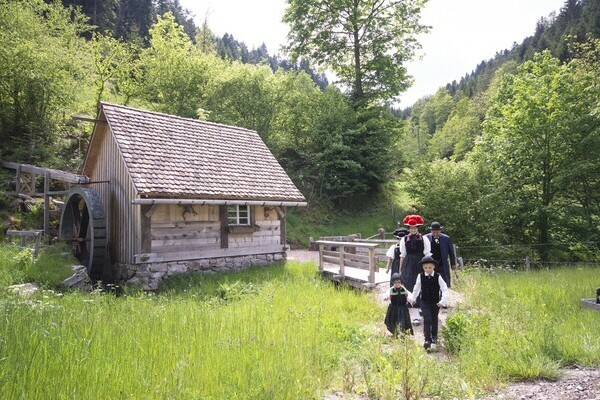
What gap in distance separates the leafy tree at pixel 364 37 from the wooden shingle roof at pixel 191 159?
41.6 ft

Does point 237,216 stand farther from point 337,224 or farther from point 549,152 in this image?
point 549,152

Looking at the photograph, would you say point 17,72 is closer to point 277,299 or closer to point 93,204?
point 93,204

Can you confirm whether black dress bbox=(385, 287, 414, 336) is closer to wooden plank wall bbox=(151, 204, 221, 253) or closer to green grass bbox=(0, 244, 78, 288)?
wooden plank wall bbox=(151, 204, 221, 253)

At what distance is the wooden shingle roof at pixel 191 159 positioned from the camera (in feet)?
39.7

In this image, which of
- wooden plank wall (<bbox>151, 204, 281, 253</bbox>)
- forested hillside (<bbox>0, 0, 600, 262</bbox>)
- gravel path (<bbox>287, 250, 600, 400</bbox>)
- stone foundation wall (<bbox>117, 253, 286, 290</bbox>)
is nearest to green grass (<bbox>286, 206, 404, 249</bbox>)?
forested hillside (<bbox>0, 0, 600, 262</bbox>)

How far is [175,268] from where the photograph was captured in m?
12.4

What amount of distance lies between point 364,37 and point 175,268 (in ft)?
68.7

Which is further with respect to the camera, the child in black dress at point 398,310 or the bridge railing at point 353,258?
the bridge railing at point 353,258

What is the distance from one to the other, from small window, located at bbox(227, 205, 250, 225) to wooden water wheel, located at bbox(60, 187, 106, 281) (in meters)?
4.01

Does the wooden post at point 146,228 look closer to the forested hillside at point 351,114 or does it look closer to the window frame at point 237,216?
the window frame at point 237,216

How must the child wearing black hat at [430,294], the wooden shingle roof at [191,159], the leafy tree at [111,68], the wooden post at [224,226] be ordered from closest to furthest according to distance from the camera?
the child wearing black hat at [430,294], the wooden shingle roof at [191,159], the wooden post at [224,226], the leafy tree at [111,68]

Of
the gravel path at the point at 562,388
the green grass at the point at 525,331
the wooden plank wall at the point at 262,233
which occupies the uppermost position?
the wooden plank wall at the point at 262,233

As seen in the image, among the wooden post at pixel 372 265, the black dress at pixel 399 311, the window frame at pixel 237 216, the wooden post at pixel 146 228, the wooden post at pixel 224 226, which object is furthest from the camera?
the window frame at pixel 237 216

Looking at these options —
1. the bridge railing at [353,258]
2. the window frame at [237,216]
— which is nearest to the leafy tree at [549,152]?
the bridge railing at [353,258]
